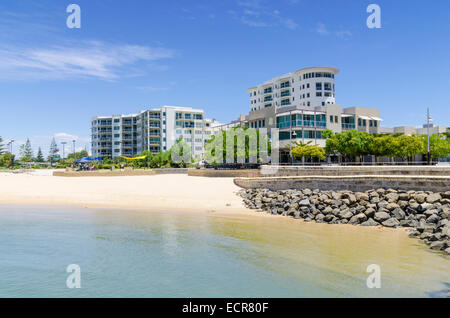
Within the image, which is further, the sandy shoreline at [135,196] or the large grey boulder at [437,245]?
the sandy shoreline at [135,196]

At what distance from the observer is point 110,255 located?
45.9ft

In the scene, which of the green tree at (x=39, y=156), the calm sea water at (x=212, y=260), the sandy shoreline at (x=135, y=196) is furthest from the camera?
the green tree at (x=39, y=156)

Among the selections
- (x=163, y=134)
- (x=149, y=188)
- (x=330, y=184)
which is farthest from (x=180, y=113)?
(x=330, y=184)

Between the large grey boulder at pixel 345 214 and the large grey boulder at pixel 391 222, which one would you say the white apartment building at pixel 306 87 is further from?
the large grey boulder at pixel 391 222

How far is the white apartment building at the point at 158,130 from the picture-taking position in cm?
11062

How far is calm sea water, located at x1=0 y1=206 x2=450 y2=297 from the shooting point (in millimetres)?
10461

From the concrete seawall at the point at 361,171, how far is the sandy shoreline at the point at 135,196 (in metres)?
5.36

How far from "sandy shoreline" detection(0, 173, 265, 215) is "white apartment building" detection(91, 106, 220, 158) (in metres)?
70.2

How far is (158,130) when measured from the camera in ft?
365

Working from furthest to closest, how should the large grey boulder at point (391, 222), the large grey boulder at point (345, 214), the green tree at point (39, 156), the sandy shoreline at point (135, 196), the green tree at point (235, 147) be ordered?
1. the green tree at point (39, 156)
2. the green tree at point (235, 147)
3. the sandy shoreline at point (135, 196)
4. the large grey boulder at point (345, 214)
5. the large grey boulder at point (391, 222)

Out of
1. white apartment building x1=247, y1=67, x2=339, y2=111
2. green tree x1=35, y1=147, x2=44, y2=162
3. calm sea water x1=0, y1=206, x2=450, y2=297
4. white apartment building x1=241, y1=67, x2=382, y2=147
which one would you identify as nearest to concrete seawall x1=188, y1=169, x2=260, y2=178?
white apartment building x1=241, y1=67, x2=382, y2=147

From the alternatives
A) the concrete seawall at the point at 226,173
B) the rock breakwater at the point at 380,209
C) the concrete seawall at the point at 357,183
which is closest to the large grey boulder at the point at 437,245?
the rock breakwater at the point at 380,209
